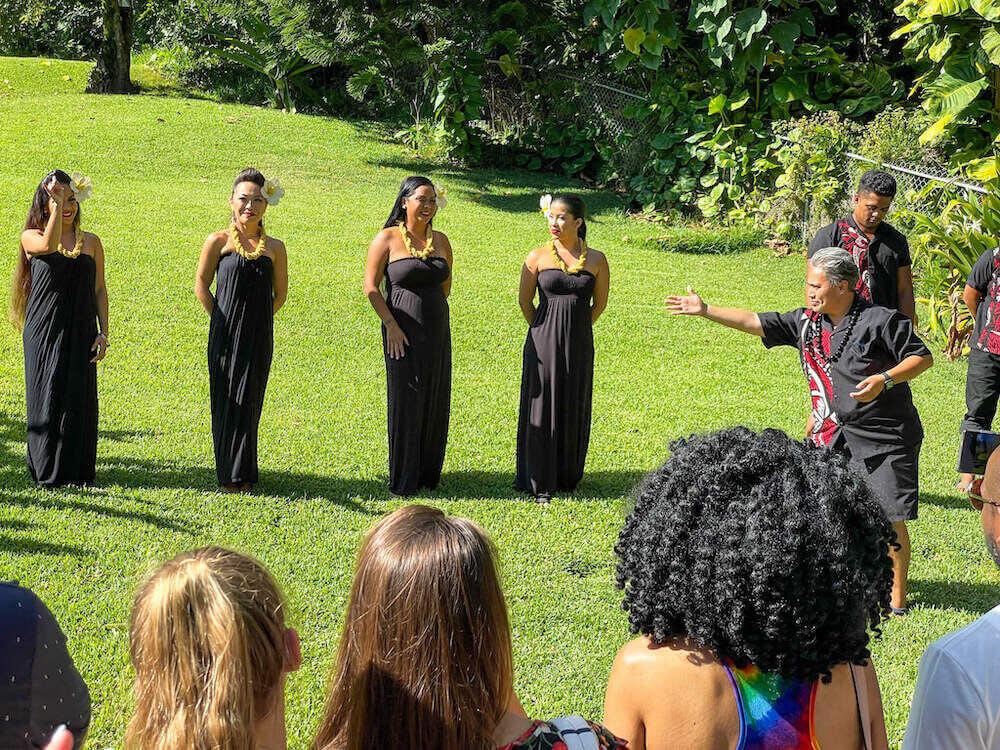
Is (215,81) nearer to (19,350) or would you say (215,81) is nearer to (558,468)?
(19,350)

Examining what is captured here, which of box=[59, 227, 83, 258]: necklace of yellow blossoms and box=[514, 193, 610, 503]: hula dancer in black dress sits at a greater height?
box=[59, 227, 83, 258]: necklace of yellow blossoms

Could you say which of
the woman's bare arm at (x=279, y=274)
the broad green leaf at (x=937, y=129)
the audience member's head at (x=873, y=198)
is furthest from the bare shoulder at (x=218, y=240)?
the broad green leaf at (x=937, y=129)

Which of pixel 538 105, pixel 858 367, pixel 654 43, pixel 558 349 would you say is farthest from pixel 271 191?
pixel 538 105

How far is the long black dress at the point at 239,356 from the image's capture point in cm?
661

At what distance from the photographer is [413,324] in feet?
22.6

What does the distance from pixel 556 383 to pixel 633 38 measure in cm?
1075

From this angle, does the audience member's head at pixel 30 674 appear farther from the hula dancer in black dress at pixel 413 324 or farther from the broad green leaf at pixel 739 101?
the broad green leaf at pixel 739 101

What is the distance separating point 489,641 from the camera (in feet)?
7.91

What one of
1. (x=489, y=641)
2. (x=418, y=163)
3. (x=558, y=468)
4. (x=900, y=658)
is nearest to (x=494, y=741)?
(x=489, y=641)

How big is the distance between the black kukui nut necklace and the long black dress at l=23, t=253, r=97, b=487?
4596 millimetres

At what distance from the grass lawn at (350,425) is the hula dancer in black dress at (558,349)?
0.30 m

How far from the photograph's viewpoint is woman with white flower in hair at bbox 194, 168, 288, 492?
657 cm

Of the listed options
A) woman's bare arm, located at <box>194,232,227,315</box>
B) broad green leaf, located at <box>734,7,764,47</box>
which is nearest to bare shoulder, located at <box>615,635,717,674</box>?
woman's bare arm, located at <box>194,232,227,315</box>

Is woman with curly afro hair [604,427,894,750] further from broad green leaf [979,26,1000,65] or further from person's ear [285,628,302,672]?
broad green leaf [979,26,1000,65]
